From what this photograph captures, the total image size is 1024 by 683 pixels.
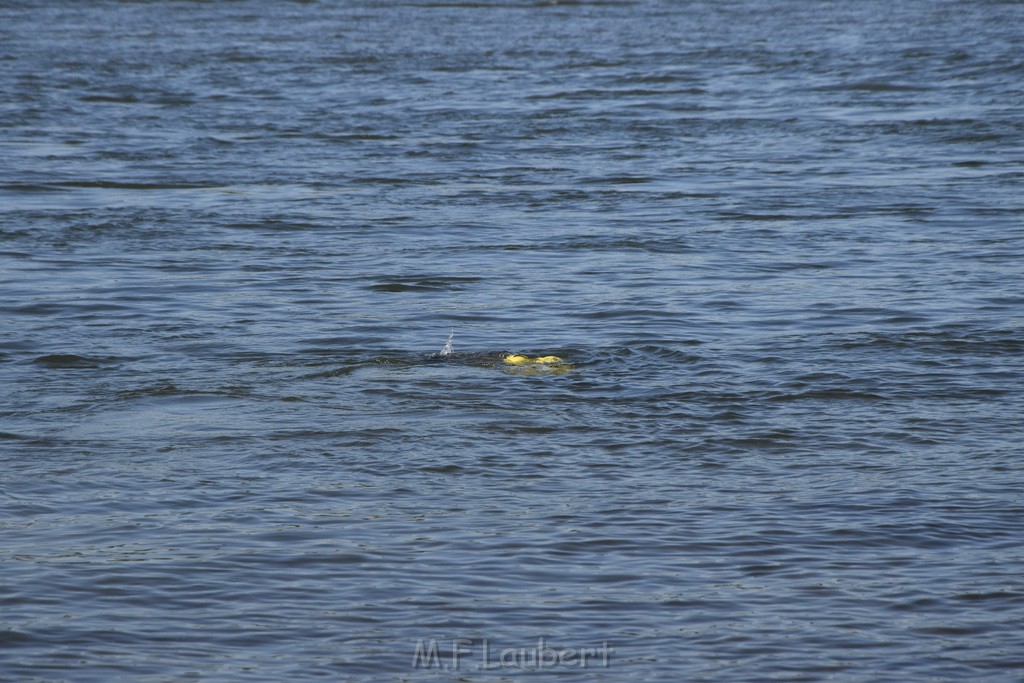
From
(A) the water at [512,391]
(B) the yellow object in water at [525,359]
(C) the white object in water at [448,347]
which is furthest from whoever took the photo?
(C) the white object in water at [448,347]

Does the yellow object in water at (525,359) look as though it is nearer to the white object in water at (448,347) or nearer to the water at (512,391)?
the water at (512,391)

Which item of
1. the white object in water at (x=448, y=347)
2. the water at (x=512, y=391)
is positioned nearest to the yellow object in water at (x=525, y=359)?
the water at (x=512, y=391)

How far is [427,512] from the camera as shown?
7.88 metres

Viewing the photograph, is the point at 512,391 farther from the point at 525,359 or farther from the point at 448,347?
the point at 448,347

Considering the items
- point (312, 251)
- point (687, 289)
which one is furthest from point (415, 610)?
point (312, 251)

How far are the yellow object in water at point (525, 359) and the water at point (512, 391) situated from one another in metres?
0.15

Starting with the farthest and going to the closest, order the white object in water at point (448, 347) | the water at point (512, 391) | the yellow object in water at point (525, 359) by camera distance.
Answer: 1. the white object in water at point (448, 347)
2. the yellow object in water at point (525, 359)
3. the water at point (512, 391)

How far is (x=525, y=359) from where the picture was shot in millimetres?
10844

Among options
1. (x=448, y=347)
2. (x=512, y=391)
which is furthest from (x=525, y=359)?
(x=512, y=391)

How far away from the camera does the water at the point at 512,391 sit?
22.0 feet

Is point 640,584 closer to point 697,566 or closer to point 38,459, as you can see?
point 697,566

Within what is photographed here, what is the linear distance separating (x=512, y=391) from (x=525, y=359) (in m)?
0.88

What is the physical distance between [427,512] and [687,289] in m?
5.81

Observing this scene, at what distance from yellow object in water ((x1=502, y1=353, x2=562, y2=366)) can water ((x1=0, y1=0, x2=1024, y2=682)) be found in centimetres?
15
